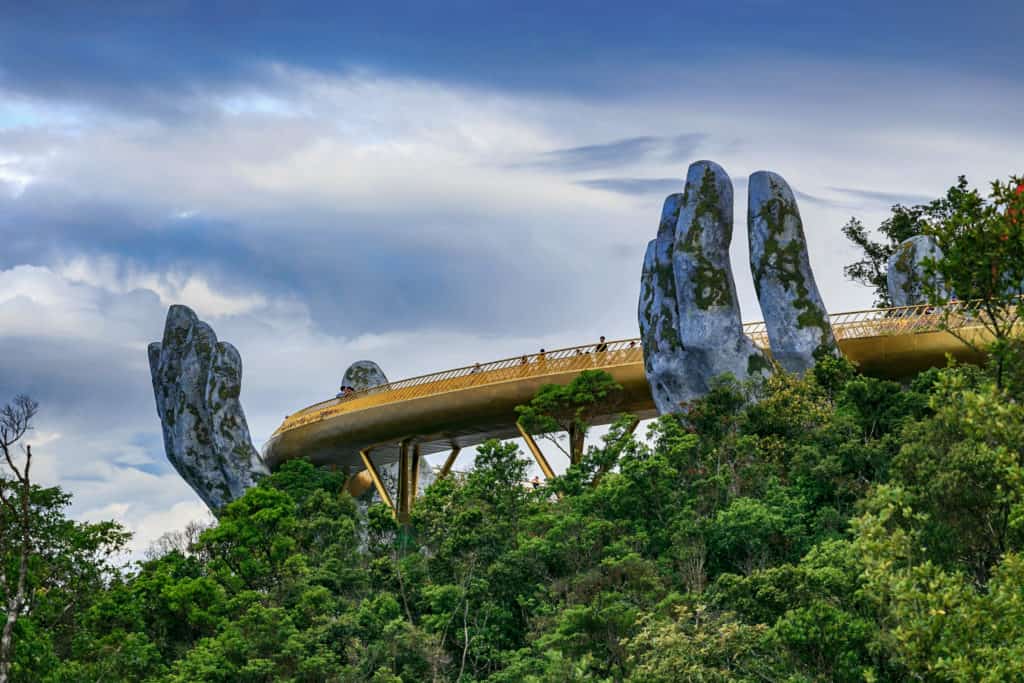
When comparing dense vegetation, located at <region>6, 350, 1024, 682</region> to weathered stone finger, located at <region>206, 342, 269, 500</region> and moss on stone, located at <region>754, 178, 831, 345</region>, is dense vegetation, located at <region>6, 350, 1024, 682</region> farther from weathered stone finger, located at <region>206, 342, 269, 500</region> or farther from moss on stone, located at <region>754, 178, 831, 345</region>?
weathered stone finger, located at <region>206, 342, 269, 500</region>

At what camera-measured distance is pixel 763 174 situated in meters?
31.5

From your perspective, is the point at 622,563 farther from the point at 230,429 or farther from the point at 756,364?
the point at 230,429

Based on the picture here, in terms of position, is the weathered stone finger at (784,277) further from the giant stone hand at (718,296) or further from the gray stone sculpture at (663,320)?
the gray stone sculpture at (663,320)

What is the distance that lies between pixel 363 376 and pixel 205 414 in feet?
19.2

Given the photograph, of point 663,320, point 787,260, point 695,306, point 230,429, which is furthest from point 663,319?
point 230,429

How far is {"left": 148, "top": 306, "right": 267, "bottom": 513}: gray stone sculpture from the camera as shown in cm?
3962

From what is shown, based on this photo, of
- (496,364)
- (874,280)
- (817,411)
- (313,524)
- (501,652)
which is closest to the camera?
Result: (501,652)

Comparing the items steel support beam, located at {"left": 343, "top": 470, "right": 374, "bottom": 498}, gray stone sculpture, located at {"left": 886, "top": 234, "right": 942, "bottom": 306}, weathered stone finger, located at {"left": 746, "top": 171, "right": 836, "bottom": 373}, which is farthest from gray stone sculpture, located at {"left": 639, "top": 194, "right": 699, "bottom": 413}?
steel support beam, located at {"left": 343, "top": 470, "right": 374, "bottom": 498}

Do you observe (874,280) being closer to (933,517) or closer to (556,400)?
(556,400)

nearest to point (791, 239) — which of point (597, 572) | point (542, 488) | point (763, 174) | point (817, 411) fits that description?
point (763, 174)

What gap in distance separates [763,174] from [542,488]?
8.29 metres

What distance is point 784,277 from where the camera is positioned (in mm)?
30547

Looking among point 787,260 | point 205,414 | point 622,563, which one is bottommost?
point 622,563

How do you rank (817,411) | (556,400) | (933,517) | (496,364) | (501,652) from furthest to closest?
(496,364)
(556,400)
(817,411)
(501,652)
(933,517)
